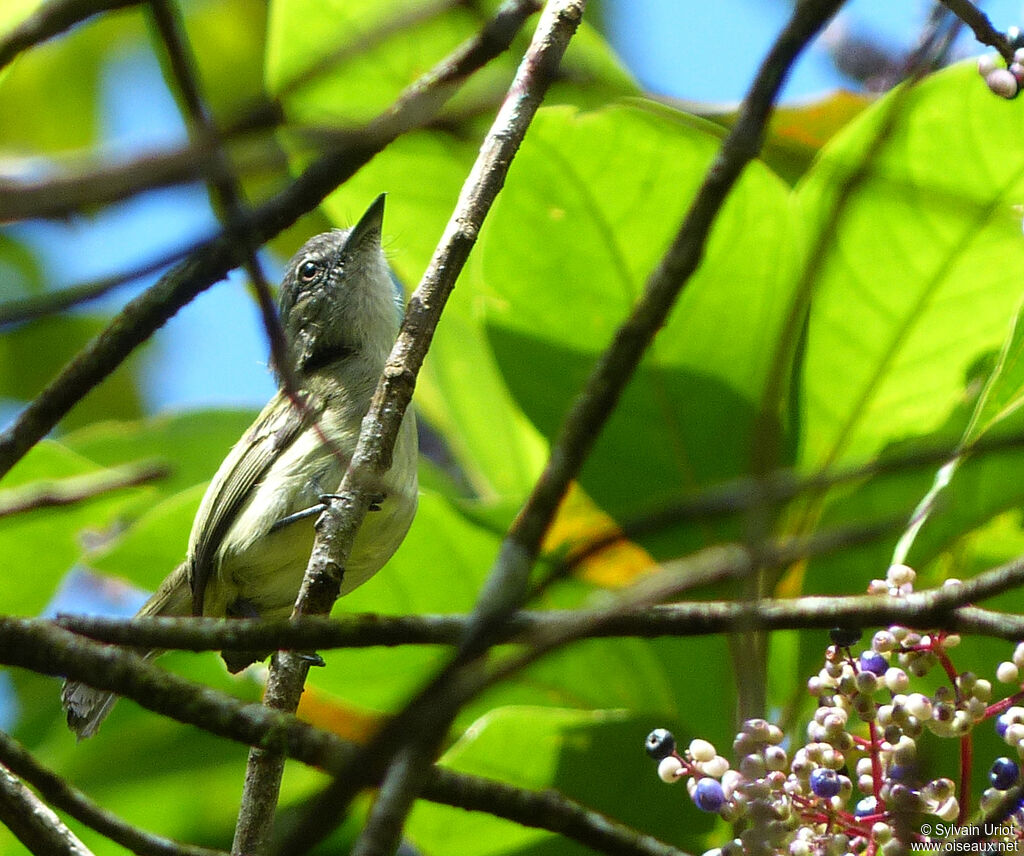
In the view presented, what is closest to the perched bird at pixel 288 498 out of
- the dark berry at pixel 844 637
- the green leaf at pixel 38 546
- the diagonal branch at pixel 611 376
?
the green leaf at pixel 38 546

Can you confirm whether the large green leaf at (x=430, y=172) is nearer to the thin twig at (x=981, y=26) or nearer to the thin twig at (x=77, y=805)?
the thin twig at (x=981, y=26)

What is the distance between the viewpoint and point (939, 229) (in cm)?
264

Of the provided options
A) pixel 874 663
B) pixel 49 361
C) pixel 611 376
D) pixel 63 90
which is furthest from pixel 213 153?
pixel 63 90

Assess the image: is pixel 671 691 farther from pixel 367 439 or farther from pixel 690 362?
pixel 367 439

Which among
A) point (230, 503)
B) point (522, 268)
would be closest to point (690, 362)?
point (522, 268)

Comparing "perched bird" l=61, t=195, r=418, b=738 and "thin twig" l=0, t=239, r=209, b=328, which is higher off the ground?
"perched bird" l=61, t=195, r=418, b=738

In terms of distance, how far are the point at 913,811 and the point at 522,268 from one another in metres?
1.66

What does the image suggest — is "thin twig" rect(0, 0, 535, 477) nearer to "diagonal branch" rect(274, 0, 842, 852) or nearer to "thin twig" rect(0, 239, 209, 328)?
"thin twig" rect(0, 239, 209, 328)

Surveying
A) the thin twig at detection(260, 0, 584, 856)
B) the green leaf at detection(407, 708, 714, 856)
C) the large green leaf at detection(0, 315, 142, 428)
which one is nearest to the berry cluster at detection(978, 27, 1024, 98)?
the thin twig at detection(260, 0, 584, 856)

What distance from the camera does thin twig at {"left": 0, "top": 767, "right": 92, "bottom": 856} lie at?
1688 mm

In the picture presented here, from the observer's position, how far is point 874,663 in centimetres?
169

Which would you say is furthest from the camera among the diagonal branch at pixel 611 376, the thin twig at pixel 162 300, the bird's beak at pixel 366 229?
the bird's beak at pixel 366 229

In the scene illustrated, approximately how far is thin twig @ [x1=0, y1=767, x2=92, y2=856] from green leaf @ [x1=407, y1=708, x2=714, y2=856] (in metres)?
0.95

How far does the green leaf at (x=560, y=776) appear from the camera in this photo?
251 cm
